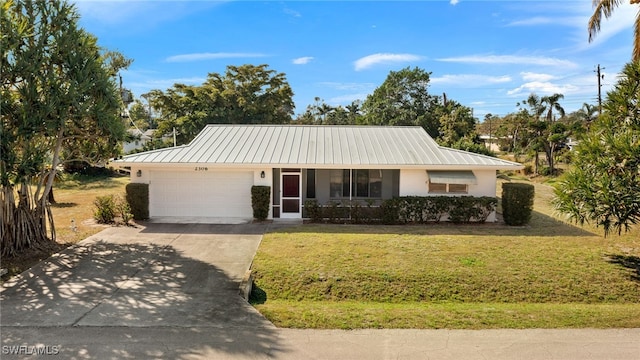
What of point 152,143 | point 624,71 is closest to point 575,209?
point 624,71

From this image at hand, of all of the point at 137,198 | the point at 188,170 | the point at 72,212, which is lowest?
the point at 72,212

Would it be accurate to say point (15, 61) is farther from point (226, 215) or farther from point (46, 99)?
point (226, 215)

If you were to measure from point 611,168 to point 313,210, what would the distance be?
9.55 m

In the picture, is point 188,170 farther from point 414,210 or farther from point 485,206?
point 485,206

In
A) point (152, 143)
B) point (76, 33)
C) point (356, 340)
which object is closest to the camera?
point (356, 340)

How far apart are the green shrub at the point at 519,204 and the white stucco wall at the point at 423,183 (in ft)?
2.26

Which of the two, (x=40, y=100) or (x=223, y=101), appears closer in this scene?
(x=40, y=100)

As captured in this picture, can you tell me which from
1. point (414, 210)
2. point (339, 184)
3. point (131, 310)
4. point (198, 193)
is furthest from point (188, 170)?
point (414, 210)

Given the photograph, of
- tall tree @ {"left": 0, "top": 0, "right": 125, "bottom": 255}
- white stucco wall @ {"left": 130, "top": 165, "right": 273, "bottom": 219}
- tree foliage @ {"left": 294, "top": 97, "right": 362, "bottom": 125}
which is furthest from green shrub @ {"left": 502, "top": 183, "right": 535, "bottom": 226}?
tree foliage @ {"left": 294, "top": 97, "right": 362, "bottom": 125}

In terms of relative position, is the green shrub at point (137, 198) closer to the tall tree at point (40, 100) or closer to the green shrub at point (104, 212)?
the green shrub at point (104, 212)

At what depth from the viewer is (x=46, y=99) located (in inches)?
395

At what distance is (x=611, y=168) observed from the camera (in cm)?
930

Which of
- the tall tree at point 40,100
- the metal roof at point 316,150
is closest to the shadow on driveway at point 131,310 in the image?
the tall tree at point 40,100

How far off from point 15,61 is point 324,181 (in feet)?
37.1
